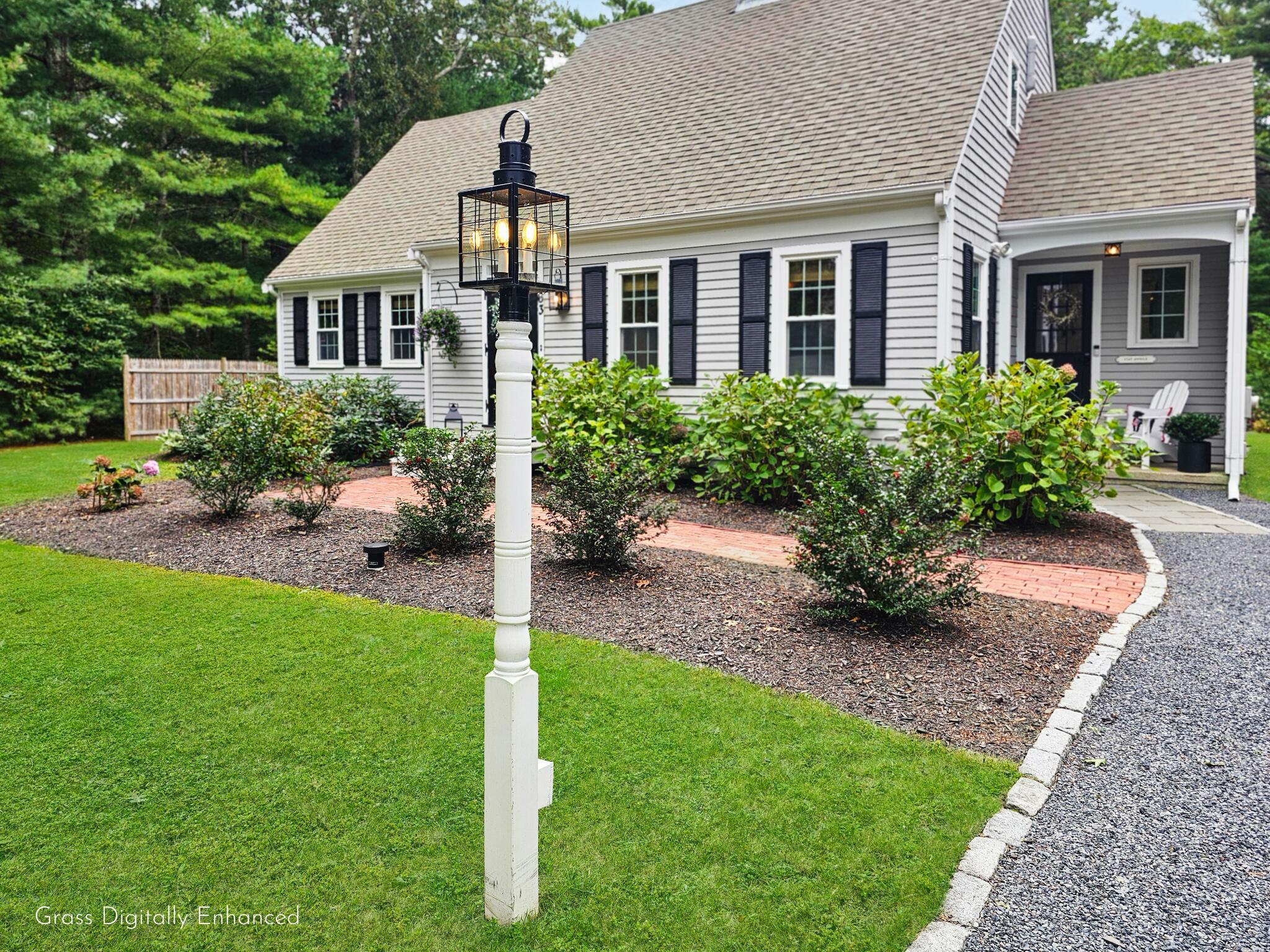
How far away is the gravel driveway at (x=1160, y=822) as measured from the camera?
2453 millimetres

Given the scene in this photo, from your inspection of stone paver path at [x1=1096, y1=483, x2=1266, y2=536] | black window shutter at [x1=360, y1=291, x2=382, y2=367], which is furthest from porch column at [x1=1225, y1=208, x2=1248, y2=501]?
black window shutter at [x1=360, y1=291, x2=382, y2=367]

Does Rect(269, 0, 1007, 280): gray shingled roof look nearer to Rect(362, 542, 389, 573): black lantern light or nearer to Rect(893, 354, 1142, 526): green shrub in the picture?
Rect(893, 354, 1142, 526): green shrub

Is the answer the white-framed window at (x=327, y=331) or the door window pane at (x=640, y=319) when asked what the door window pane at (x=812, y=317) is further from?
the white-framed window at (x=327, y=331)

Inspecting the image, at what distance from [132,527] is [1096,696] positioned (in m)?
7.53

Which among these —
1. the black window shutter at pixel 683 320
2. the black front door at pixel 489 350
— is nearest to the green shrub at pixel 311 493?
the black window shutter at pixel 683 320

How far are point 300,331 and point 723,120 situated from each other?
28.3ft

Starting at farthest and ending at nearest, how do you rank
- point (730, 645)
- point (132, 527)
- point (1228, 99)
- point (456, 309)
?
point (456, 309), point (1228, 99), point (132, 527), point (730, 645)

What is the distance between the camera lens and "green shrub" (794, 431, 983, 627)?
4664mm

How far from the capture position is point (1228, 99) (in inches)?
418

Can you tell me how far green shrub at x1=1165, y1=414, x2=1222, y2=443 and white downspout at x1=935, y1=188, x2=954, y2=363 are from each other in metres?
3.39

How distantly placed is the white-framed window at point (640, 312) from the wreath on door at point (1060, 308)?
206 inches

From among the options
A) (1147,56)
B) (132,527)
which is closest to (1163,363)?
(132,527)

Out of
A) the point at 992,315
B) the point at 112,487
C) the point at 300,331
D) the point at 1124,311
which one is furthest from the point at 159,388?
the point at 1124,311

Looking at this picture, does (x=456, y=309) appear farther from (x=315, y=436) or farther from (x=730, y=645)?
(x=730, y=645)
